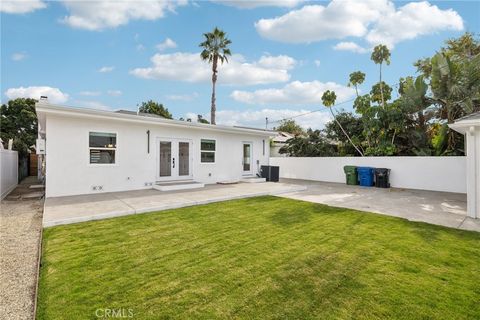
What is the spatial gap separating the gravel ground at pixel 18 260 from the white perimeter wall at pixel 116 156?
1.76m

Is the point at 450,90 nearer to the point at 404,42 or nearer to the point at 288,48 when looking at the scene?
the point at 404,42

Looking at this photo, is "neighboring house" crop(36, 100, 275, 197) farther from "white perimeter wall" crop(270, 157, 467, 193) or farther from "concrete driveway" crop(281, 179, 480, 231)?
"white perimeter wall" crop(270, 157, 467, 193)

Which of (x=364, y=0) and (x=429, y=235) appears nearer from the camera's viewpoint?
(x=429, y=235)

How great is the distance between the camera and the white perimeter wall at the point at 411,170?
11.1 metres

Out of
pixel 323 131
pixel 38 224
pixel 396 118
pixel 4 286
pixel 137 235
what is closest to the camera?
pixel 4 286

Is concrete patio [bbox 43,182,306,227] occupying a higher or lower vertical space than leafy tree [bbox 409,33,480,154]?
lower

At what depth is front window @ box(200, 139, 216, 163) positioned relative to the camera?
1251 cm

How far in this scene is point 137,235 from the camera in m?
4.99

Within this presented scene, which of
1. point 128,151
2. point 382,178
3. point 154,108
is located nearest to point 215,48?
point 128,151

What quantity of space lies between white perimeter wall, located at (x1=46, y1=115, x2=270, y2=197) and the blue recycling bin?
7.39 meters

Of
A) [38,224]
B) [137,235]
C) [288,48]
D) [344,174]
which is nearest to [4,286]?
[137,235]

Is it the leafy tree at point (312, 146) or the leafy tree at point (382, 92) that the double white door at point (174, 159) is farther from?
the leafy tree at point (382, 92)

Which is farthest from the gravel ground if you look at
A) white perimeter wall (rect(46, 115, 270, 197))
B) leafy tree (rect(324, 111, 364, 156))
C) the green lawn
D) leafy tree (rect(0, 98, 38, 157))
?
leafy tree (rect(0, 98, 38, 157))

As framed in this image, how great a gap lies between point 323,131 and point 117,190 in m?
15.3
